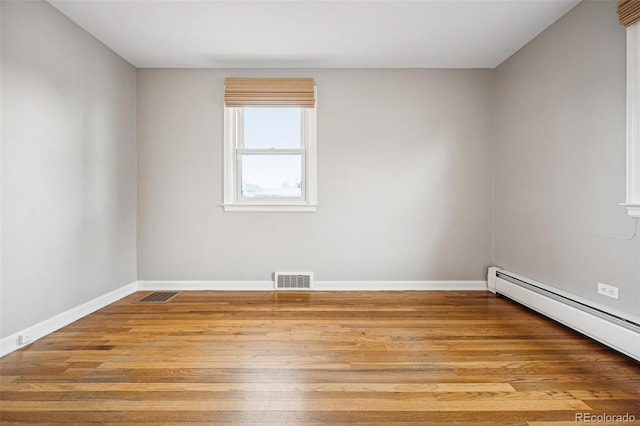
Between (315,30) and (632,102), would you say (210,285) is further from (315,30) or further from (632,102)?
(632,102)

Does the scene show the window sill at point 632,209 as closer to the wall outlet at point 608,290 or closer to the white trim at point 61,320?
the wall outlet at point 608,290

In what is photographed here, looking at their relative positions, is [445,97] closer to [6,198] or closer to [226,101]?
[226,101]

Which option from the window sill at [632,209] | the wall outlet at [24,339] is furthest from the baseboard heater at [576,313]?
the wall outlet at [24,339]

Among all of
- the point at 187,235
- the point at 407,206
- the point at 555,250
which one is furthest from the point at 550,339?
the point at 187,235

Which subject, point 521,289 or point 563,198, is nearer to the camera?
point 563,198

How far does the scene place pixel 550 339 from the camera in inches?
101

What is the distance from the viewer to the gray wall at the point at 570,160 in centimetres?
240

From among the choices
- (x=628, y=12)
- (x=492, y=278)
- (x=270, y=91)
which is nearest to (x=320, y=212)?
(x=270, y=91)

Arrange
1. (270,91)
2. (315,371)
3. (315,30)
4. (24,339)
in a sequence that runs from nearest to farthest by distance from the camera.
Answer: (315,371) → (24,339) → (315,30) → (270,91)

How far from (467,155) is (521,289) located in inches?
60.9

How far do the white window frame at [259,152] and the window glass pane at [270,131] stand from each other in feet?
0.19

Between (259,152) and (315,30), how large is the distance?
1.46m

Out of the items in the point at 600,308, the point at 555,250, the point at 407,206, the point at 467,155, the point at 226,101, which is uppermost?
the point at 226,101

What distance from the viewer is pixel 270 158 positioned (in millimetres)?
4094
